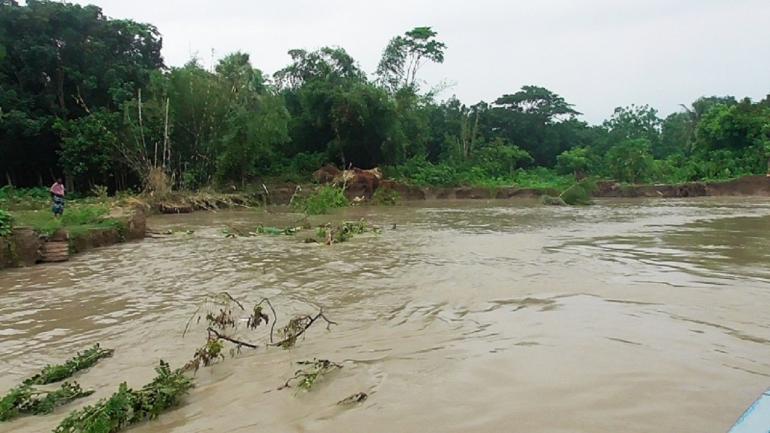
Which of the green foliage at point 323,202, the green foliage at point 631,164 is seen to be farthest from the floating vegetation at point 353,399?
the green foliage at point 631,164

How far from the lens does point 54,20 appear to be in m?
24.4

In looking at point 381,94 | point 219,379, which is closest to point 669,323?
point 219,379

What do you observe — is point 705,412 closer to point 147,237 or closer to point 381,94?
point 147,237

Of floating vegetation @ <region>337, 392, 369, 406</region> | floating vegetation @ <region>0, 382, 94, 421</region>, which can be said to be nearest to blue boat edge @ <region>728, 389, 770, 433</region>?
floating vegetation @ <region>337, 392, 369, 406</region>

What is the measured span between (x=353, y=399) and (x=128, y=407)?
1.20 metres

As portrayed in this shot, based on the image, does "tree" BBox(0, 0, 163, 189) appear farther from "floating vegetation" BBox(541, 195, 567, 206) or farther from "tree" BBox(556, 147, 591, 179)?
"tree" BBox(556, 147, 591, 179)

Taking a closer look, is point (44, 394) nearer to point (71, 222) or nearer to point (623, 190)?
point (71, 222)

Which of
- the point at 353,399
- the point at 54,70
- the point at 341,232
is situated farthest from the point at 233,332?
the point at 54,70

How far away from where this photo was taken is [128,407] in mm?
3158

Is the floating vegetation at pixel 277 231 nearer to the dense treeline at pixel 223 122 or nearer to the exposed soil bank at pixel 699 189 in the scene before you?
the dense treeline at pixel 223 122

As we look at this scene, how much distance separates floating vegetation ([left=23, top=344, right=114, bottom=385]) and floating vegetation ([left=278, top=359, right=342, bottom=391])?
155 cm

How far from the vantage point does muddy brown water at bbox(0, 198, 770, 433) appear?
10.2 ft

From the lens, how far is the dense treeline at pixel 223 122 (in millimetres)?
23625

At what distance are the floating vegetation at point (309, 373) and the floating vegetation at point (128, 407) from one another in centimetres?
61
